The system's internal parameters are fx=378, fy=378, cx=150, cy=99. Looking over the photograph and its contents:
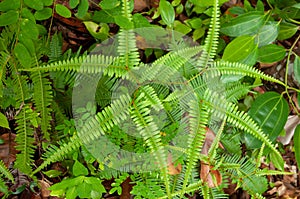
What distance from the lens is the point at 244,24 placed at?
2.17 metres

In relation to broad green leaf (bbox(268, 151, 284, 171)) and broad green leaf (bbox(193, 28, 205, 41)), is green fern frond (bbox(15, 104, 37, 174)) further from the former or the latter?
broad green leaf (bbox(268, 151, 284, 171))

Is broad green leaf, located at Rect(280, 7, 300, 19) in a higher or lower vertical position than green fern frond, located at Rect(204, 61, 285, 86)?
higher

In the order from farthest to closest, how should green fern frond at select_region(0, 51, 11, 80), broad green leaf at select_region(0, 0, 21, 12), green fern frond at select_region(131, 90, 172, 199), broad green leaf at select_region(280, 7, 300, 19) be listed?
broad green leaf at select_region(280, 7, 300, 19) → green fern frond at select_region(0, 51, 11, 80) → broad green leaf at select_region(0, 0, 21, 12) → green fern frond at select_region(131, 90, 172, 199)

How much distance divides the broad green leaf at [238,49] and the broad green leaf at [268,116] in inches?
12.1

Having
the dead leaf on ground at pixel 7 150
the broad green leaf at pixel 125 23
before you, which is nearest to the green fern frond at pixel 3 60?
the dead leaf on ground at pixel 7 150

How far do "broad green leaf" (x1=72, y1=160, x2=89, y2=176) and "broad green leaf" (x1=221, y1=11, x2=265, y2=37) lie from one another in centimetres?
110

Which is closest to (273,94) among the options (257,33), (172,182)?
(257,33)

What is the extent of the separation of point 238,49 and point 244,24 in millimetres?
186

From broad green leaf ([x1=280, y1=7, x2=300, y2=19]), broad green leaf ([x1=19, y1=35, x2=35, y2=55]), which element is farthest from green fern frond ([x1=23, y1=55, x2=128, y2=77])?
broad green leaf ([x1=280, y1=7, x2=300, y2=19])

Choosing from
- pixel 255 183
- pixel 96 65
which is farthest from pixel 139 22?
pixel 255 183

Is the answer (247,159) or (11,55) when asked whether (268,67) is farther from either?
(11,55)

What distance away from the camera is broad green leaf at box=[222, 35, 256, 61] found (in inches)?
81.8

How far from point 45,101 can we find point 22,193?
0.60 meters

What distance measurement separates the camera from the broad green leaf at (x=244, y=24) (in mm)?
2174
